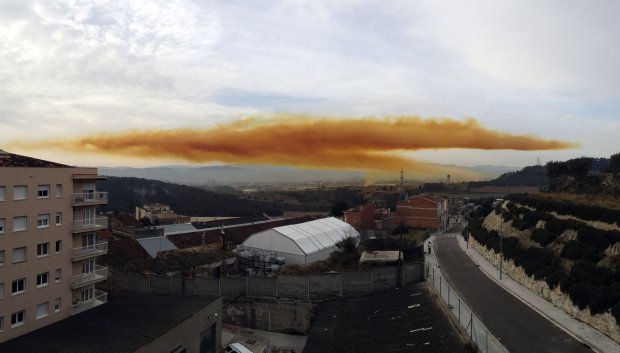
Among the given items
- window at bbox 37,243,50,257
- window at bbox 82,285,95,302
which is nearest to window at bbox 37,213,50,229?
window at bbox 37,243,50,257

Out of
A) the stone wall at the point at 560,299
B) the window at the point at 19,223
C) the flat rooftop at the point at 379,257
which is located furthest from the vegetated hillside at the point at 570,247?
the window at the point at 19,223

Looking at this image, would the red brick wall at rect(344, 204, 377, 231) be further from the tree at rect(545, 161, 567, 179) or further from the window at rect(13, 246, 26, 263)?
the window at rect(13, 246, 26, 263)

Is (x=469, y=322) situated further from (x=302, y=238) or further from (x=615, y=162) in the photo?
(x=615, y=162)

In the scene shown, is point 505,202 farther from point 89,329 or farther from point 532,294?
point 89,329

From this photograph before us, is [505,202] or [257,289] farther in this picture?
[505,202]

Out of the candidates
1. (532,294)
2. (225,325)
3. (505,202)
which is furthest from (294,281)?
(505,202)

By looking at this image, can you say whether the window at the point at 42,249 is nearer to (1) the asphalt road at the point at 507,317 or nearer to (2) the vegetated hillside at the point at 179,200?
(1) the asphalt road at the point at 507,317
